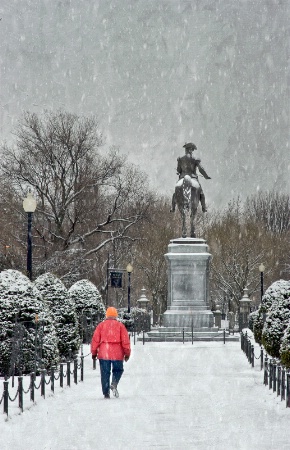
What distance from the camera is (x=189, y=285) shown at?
4312 centimetres

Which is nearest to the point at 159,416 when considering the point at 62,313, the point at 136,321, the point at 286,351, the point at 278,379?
the point at 278,379

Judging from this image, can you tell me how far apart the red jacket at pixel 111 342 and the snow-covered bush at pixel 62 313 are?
8401mm

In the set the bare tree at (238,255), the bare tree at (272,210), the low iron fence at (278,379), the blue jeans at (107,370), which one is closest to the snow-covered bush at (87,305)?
the low iron fence at (278,379)

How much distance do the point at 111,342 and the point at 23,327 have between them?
3.07 m

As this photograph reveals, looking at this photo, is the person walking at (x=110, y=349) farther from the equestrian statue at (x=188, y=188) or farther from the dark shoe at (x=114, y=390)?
the equestrian statue at (x=188, y=188)

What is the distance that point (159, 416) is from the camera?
1416 centimetres

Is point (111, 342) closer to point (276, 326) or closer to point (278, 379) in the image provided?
point (278, 379)

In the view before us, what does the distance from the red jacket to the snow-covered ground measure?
2.64 ft

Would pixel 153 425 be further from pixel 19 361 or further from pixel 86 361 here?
pixel 86 361

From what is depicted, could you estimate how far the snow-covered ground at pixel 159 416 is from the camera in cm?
1148

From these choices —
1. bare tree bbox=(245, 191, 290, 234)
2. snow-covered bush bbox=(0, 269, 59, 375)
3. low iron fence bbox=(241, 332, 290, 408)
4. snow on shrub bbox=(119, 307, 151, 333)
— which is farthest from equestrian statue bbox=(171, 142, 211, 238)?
bare tree bbox=(245, 191, 290, 234)

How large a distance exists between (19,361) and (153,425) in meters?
6.20

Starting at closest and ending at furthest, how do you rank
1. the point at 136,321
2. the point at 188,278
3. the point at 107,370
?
the point at 107,370, the point at 188,278, the point at 136,321

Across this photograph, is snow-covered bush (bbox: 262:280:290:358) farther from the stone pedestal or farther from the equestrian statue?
the equestrian statue
